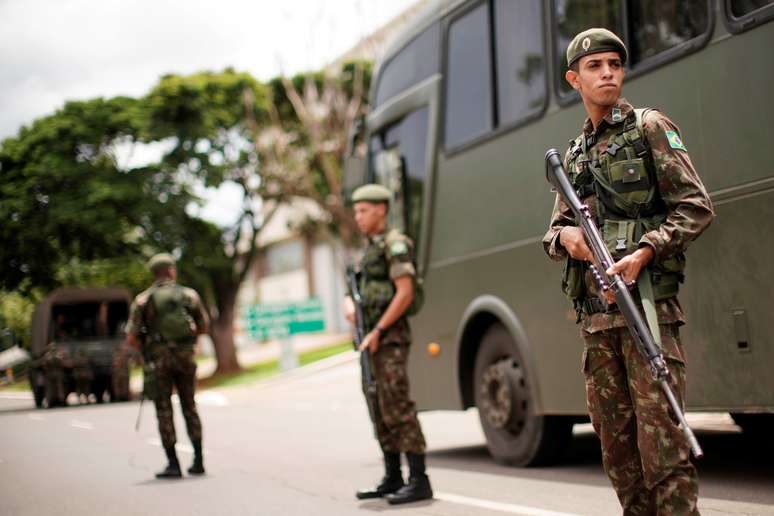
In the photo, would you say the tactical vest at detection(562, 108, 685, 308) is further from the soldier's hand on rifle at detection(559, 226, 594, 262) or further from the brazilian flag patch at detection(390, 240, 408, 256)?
the brazilian flag patch at detection(390, 240, 408, 256)

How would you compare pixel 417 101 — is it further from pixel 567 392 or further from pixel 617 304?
pixel 617 304

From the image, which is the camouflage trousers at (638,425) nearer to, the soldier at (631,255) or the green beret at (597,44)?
the soldier at (631,255)

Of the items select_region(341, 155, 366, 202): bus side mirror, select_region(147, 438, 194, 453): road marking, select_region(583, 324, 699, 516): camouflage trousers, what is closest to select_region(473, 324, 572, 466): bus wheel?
select_region(341, 155, 366, 202): bus side mirror

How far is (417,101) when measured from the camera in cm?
987

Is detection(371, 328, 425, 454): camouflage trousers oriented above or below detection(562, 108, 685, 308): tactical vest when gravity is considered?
below

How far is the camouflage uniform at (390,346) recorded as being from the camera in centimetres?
703

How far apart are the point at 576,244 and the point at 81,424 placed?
15171 millimetres

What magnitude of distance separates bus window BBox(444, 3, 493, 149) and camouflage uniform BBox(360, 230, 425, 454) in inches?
78.1

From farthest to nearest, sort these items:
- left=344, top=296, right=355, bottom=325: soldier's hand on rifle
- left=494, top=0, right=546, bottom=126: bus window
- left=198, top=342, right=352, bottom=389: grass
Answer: left=198, top=342, right=352, bottom=389: grass → left=494, top=0, right=546, bottom=126: bus window → left=344, top=296, right=355, bottom=325: soldier's hand on rifle

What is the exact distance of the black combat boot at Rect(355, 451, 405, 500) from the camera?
23.9 feet

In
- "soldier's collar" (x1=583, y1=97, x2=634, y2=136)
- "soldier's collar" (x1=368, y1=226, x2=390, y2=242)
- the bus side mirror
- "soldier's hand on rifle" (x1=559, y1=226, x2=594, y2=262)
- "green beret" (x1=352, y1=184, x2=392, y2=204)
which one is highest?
the bus side mirror

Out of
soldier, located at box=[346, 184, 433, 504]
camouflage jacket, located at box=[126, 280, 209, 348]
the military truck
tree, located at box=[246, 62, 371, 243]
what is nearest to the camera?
soldier, located at box=[346, 184, 433, 504]

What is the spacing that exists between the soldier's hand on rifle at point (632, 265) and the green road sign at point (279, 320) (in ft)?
89.9

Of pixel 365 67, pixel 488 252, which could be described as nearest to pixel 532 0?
pixel 488 252
